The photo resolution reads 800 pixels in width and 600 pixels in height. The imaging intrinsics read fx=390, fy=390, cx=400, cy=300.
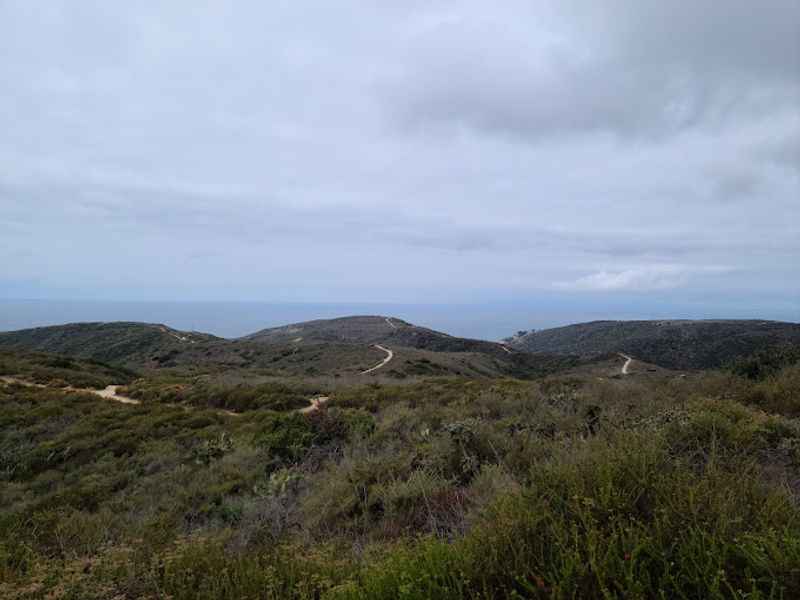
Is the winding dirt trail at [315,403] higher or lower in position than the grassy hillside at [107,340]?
higher

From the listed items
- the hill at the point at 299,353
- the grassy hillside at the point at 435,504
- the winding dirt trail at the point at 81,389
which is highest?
the grassy hillside at the point at 435,504

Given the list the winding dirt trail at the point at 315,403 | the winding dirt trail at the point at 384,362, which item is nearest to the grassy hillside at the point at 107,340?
the winding dirt trail at the point at 384,362

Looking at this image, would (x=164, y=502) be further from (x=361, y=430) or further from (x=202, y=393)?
(x=202, y=393)

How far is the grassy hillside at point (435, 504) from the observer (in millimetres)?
2615

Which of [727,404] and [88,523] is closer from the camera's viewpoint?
[88,523]

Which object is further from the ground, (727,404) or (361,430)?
(727,404)

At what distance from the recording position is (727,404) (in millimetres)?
6102

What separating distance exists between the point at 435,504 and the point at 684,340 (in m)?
78.3

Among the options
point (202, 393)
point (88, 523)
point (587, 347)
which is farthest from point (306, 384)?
point (587, 347)

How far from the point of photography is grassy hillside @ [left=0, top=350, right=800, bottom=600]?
2615 millimetres

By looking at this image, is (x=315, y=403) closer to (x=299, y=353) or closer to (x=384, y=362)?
(x=384, y=362)

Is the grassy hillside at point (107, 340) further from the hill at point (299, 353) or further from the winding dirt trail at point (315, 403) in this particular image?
the winding dirt trail at point (315, 403)

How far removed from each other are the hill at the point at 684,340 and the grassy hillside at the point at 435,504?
4339cm

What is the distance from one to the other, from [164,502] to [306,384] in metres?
12.3
